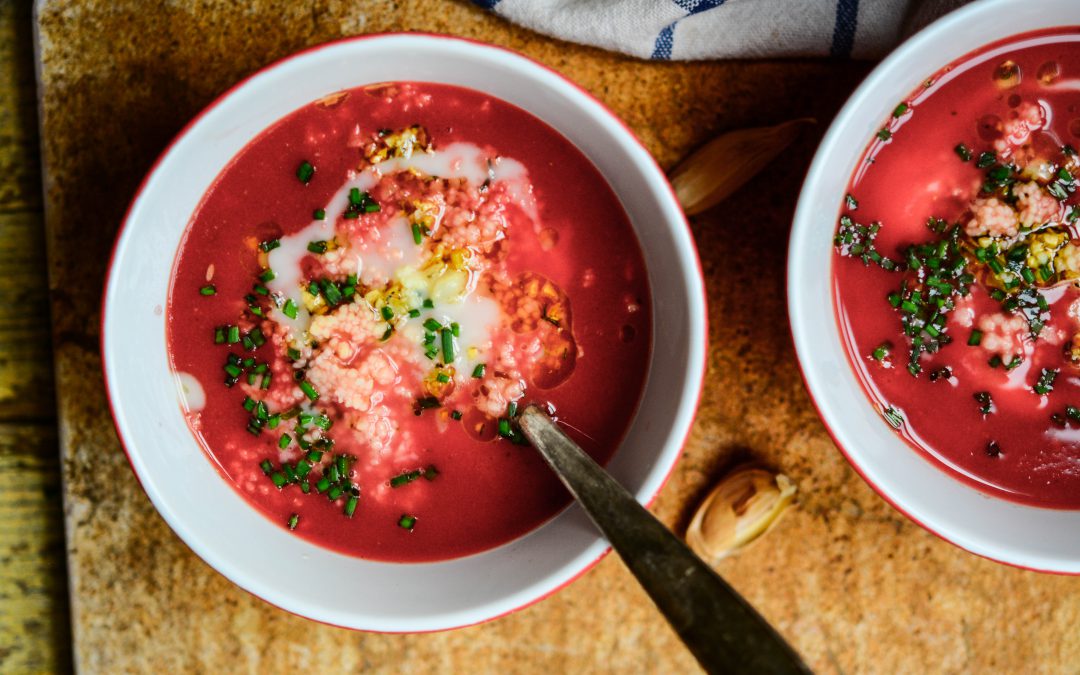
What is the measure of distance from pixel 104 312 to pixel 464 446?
66cm

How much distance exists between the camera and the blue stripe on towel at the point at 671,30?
160cm

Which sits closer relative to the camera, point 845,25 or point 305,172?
point 305,172

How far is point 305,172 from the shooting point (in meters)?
1.48

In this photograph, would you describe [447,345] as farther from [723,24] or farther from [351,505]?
[723,24]

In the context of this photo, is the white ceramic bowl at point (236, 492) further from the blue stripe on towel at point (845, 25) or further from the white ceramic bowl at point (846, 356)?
the blue stripe on towel at point (845, 25)

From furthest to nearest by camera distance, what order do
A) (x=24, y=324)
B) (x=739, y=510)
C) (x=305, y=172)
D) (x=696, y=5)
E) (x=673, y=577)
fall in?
(x=24, y=324)
(x=739, y=510)
(x=696, y=5)
(x=305, y=172)
(x=673, y=577)

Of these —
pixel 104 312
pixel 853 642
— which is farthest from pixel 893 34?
pixel 104 312

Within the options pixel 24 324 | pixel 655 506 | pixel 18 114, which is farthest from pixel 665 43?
pixel 24 324

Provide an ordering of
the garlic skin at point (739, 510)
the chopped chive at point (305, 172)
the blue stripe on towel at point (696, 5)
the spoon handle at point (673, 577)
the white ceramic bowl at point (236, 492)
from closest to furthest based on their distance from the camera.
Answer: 1. the spoon handle at point (673, 577)
2. the white ceramic bowl at point (236, 492)
3. the chopped chive at point (305, 172)
4. the blue stripe on towel at point (696, 5)
5. the garlic skin at point (739, 510)

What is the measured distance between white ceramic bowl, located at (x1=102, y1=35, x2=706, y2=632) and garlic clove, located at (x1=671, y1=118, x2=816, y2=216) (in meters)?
0.23

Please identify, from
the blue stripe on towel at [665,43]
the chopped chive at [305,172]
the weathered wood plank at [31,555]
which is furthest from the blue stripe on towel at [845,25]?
the weathered wood plank at [31,555]

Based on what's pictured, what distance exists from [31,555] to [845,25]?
207cm

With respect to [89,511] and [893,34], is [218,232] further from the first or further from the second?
[893,34]

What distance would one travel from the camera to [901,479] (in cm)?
153
